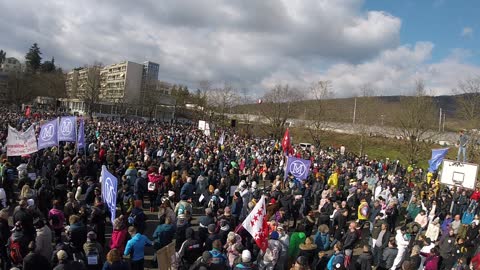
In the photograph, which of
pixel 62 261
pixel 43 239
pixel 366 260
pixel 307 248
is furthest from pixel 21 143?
pixel 366 260

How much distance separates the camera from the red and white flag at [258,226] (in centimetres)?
688

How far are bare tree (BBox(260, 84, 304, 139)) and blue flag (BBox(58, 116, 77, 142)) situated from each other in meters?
38.0

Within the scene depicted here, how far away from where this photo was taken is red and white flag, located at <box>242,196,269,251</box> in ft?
22.6

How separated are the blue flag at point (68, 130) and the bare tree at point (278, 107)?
3797 cm

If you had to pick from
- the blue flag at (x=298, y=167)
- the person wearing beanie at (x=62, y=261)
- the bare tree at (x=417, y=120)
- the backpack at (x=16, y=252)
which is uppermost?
the bare tree at (x=417, y=120)

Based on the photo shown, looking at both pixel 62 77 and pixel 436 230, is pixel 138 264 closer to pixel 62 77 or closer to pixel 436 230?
pixel 436 230

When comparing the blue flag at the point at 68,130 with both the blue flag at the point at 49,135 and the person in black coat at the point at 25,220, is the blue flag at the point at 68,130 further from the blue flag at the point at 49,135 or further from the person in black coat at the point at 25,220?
the person in black coat at the point at 25,220

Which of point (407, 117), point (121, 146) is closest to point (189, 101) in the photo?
point (407, 117)

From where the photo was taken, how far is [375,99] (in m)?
44.7

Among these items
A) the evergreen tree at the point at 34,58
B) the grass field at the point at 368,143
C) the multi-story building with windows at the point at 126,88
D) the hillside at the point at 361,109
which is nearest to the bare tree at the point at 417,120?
the hillside at the point at 361,109

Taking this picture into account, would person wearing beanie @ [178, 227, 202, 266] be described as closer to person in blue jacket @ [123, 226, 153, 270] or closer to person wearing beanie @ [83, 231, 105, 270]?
person in blue jacket @ [123, 226, 153, 270]

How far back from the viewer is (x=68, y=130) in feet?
43.7

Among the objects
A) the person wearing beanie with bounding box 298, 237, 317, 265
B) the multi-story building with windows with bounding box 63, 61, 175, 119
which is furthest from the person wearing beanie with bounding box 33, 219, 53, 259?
the multi-story building with windows with bounding box 63, 61, 175, 119

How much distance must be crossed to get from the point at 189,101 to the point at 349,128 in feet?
160
